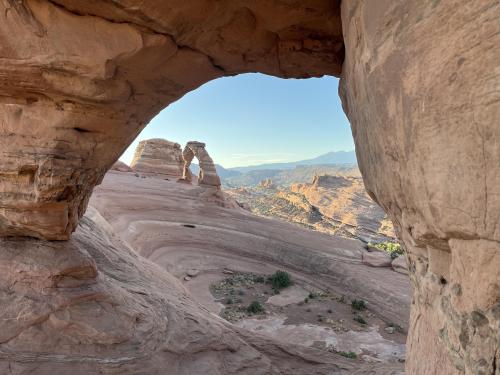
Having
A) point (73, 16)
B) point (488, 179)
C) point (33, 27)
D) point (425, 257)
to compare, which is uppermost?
point (73, 16)

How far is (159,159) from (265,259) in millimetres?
24262

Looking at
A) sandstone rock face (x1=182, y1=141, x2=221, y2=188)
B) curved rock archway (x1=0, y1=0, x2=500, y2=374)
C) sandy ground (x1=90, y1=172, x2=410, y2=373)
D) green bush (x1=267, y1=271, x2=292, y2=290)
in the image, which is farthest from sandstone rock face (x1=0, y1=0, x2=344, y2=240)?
sandstone rock face (x1=182, y1=141, x2=221, y2=188)

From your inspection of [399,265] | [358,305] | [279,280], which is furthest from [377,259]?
[279,280]

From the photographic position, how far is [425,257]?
10.7 ft

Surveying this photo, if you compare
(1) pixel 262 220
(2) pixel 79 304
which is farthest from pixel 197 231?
(2) pixel 79 304

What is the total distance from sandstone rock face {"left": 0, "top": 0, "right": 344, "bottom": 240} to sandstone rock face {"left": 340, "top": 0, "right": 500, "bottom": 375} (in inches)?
100

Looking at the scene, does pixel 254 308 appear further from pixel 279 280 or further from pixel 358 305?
pixel 358 305

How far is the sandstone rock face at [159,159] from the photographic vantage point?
36.8 metres

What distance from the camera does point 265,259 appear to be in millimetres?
18062

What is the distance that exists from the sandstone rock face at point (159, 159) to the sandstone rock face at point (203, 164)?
11.9 feet

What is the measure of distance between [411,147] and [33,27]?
4.98 metres

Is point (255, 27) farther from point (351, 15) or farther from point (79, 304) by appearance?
point (79, 304)

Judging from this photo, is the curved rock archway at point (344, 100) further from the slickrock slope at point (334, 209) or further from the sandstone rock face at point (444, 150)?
the slickrock slope at point (334, 209)

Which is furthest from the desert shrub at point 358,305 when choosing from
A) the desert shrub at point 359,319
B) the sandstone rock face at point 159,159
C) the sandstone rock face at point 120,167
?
the sandstone rock face at point 159,159
